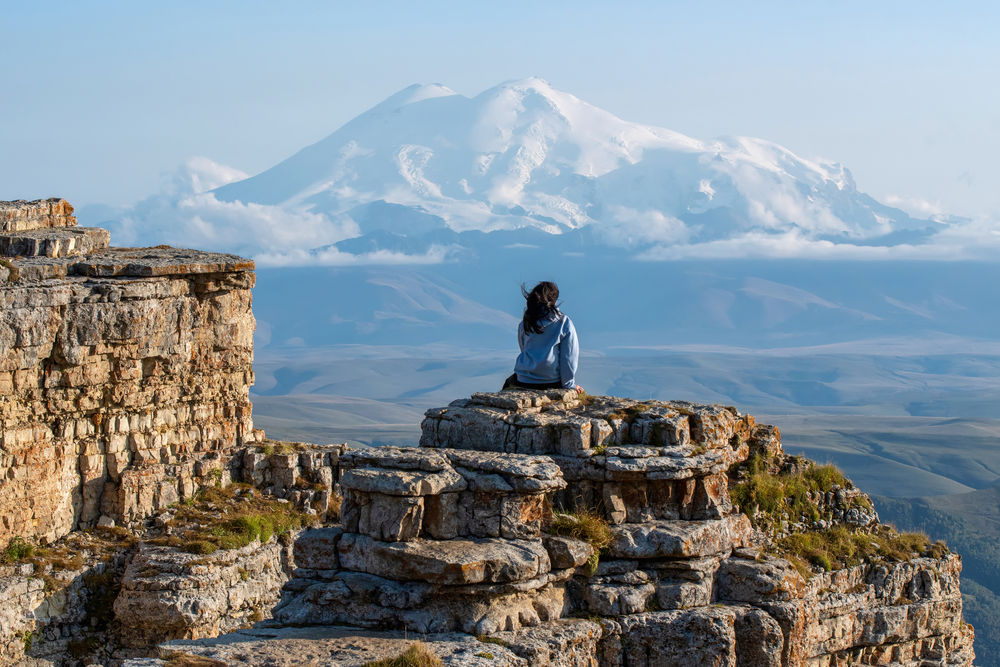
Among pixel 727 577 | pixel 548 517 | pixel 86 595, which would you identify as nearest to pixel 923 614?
pixel 727 577

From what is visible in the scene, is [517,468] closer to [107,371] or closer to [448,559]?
[448,559]

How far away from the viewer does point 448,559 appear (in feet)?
51.8

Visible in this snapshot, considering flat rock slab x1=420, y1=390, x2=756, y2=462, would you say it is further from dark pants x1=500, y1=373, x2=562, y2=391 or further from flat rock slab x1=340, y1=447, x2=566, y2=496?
flat rock slab x1=340, y1=447, x2=566, y2=496

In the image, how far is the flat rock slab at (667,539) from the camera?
56.5 ft

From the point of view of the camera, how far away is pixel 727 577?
58.3 ft

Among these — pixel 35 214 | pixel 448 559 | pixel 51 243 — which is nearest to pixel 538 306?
pixel 448 559

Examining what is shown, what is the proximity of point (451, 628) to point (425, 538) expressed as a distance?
44.6 inches

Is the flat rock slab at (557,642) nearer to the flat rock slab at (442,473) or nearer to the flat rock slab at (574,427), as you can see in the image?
the flat rock slab at (442,473)

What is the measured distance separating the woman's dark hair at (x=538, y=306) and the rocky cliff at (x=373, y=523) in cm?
111

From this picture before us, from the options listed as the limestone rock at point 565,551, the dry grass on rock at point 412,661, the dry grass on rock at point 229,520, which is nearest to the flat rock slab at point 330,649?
the dry grass on rock at point 412,661

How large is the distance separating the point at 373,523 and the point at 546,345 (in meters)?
4.36

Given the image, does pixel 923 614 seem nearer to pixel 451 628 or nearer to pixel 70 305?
pixel 451 628

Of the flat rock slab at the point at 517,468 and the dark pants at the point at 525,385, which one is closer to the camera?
the flat rock slab at the point at 517,468

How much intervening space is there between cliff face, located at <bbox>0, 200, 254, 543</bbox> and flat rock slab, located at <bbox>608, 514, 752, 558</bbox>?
550 inches
